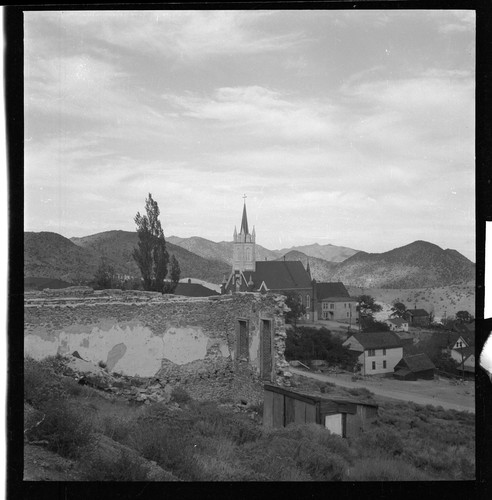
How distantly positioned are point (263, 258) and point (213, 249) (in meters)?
0.74

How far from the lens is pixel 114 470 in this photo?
595 centimetres

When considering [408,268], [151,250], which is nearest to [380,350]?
[408,268]

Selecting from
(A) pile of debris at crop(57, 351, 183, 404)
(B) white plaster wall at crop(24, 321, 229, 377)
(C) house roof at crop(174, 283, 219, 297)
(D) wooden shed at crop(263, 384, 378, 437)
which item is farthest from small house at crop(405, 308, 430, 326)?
(A) pile of debris at crop(57, 351, 183, 404)

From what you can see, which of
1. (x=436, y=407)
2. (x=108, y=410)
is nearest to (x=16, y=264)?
(x=108, y=410)

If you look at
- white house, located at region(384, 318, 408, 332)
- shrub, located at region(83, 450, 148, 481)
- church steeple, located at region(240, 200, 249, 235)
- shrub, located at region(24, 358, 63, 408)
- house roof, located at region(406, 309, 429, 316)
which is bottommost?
shrub, located at region(83, 450, 148, 481)

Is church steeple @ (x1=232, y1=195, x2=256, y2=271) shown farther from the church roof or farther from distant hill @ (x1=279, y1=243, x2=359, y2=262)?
distant hill @ (x1=279, y1=243, x2=359, y2=262)

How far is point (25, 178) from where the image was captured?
6.55 meters

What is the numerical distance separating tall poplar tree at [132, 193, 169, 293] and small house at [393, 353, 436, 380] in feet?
11.7

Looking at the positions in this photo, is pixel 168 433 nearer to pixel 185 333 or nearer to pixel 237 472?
pixel 237 472

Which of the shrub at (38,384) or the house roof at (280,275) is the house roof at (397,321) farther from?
the shrub at (38,384)

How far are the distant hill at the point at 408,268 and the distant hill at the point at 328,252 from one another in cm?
8

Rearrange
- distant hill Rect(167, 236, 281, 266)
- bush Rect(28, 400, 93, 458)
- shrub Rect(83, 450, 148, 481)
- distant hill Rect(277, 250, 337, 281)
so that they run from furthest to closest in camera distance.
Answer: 1. distant hill Rect(167, 236, 281, 266)
2. distant hill Rect(277, 250, 337, 281)
3. bush Rect(28, 400, 93, 458)
4. shrub Rect(83, 450, 148, 481)

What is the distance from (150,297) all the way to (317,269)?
2501 millimetres

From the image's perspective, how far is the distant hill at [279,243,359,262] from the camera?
688 cm
